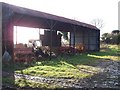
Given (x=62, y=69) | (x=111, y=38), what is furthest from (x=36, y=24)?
(x=111, y=38)

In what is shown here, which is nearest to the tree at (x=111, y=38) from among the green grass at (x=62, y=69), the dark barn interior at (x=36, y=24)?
the dark barn interior at (x=36, y=24)

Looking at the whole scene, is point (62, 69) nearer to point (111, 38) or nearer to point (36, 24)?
point (36, 24)

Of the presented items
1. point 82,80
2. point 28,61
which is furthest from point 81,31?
point 82,80

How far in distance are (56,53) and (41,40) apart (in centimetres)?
422

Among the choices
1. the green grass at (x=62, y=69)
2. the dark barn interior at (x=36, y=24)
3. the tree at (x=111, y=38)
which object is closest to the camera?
the green grass at (x=62, y=69)

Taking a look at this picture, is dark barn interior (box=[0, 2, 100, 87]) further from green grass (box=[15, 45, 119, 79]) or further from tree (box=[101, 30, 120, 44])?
tree (box=[101, 30, 120, 44])

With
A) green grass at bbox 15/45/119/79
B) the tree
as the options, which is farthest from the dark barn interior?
the tree

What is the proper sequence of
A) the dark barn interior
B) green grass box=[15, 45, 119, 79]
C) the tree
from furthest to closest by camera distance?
the tree, the dark barn interior, green grass box=[15, 45, 119, 79]

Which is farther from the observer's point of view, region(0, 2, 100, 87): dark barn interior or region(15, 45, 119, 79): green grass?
region(0, 2, 100, 87): dark barn interior

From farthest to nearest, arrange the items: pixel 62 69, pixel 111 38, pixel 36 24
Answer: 1. pixel 111 38
2. pixel 36 24
3. pixel 62 69

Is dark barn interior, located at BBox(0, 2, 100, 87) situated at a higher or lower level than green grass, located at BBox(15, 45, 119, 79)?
higher

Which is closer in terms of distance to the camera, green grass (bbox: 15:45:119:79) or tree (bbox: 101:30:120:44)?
green grass (bbox: 15:45:119:79)

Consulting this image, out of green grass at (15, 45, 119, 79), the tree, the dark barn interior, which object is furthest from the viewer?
the tree

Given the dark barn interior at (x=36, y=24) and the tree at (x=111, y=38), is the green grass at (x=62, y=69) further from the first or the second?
the tree at (x=111, y=38)
